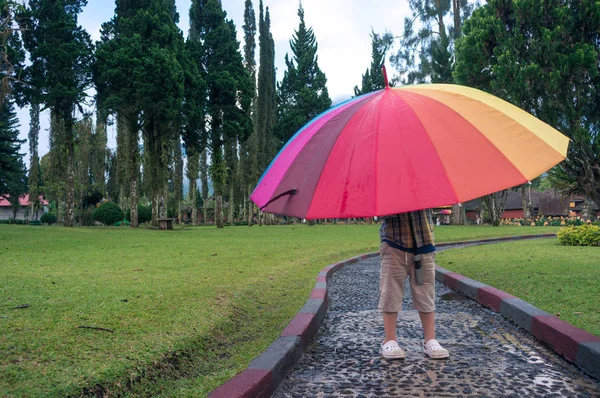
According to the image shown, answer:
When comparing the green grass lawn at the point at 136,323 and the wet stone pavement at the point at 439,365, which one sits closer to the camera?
the green grass lawn at the point at 136,323

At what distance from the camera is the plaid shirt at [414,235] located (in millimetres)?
4043

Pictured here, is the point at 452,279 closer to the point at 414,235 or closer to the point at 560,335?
the point at 560,335

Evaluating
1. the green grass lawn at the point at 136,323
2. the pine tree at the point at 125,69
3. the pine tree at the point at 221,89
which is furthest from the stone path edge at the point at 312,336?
the pine tree at the point at 221,89

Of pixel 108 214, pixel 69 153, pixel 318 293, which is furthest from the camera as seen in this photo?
pixel 108 214

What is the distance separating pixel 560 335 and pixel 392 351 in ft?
4.84

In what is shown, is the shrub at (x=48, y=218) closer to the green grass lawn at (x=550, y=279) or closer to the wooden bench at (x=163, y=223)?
the wooden bench at (x=163, y=223)

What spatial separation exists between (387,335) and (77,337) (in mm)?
2484

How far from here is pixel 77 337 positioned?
378cm

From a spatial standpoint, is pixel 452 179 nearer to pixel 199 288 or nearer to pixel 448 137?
pixel 448 137

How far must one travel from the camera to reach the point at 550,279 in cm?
737

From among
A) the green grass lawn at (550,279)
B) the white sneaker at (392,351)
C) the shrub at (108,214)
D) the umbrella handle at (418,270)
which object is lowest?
the white sneaker at (392,351)

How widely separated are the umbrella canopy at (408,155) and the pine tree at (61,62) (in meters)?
25.1

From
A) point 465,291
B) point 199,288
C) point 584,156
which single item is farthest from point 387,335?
point 584,156

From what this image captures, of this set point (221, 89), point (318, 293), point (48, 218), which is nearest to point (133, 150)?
point (221, 89)
